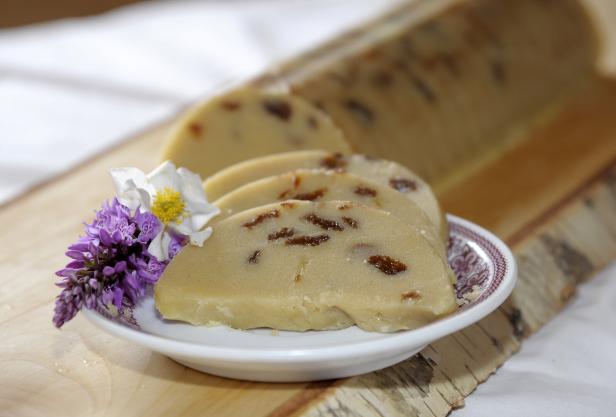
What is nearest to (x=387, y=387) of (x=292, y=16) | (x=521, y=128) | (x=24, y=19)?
(x=521, y=128)

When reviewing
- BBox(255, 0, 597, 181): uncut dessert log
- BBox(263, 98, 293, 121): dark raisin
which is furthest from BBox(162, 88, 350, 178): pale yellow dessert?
BBox(255, 0, 597, 181): uncut dessert log

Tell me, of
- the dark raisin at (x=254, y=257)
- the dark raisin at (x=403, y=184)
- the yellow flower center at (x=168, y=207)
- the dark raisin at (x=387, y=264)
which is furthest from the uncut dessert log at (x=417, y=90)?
the dark raisin at (x=387, y=264)

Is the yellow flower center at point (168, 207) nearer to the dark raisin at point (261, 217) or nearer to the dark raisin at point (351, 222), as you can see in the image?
the dark raisin at point (261, 217)

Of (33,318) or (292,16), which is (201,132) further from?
(292,16)

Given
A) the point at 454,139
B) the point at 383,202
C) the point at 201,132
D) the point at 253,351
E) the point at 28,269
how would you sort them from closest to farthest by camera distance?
the point at 253,351, the point at 383,202, the point at 28,269, the point at 201,132, the point at 454,139

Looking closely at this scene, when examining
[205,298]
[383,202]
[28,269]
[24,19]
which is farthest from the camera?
[24,19]

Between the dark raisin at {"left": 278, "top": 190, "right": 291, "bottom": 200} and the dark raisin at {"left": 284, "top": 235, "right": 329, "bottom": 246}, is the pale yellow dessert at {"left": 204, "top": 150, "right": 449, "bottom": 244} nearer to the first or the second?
the dark raisin at {"left": 278, "top": 190, "right": 291, "bottom": 200}

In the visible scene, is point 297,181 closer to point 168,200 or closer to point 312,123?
point 168,200
